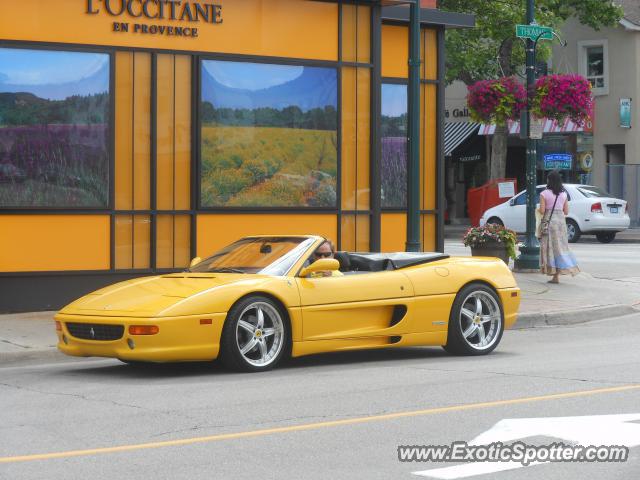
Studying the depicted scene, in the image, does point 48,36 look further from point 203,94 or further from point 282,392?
point 282,392

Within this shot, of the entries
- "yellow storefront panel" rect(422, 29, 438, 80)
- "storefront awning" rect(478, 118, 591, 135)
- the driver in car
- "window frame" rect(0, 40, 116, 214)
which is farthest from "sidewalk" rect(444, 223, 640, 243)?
the driver in car

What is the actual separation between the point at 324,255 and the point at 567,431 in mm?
4348

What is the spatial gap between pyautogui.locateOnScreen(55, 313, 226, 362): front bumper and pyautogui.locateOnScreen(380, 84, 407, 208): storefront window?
871cm

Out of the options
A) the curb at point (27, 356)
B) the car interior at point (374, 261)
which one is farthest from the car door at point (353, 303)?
the curb at point (27, 356)

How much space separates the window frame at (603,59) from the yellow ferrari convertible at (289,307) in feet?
103

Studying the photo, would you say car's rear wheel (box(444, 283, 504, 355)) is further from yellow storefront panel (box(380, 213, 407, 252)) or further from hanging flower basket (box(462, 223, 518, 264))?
hanging flower basket (box(462, 223, 518, 264))

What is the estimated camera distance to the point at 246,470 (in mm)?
6633

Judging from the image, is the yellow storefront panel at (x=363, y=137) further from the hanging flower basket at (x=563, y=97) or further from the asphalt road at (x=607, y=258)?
the asphalt road at (x=607, y=258)

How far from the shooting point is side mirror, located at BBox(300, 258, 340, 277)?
11.0 m

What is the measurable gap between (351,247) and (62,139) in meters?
4.66

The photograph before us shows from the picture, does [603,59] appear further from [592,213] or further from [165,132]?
[165,132]

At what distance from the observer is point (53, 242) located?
15.5 metres

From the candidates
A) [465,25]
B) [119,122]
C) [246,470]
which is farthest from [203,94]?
[246,470]

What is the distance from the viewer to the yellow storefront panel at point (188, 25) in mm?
15367
